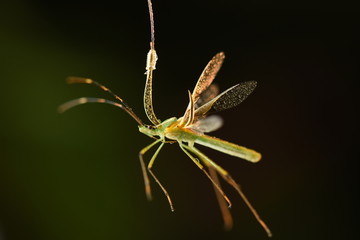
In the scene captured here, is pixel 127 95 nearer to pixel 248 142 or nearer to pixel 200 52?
pixel 200 52

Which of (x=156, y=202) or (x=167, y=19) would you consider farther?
(x=167, y=19)

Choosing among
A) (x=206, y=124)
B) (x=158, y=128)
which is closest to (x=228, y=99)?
(x=206, y=124)

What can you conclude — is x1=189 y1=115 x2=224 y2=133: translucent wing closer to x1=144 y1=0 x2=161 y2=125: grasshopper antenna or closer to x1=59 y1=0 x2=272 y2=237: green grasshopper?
x1=59 y1=0 x2=272 y2=237: green grasshopper

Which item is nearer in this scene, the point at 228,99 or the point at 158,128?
the point at 158,128

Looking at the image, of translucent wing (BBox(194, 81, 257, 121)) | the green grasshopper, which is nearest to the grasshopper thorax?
the green grasshopper

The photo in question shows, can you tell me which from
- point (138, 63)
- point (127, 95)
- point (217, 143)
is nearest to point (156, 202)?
point (127, 95)

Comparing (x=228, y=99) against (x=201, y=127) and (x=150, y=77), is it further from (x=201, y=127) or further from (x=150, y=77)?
(x=150, y=77)
